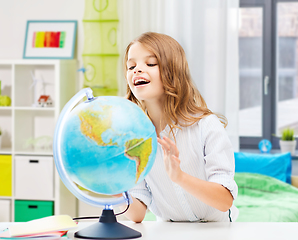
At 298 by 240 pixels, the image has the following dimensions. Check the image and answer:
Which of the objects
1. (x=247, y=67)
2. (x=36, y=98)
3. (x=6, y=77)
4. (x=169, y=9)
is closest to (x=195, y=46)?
(x=169, y=9)

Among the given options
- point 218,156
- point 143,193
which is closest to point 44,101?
point 143,193

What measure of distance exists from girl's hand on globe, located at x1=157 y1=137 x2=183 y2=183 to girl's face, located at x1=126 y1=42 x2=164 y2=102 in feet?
0.66

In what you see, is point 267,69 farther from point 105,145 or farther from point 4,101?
point 105,145

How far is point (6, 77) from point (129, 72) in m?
2.68

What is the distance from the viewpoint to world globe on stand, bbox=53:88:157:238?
825 millimetres

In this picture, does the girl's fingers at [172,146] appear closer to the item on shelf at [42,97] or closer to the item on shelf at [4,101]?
the item on shelf at [42,97]

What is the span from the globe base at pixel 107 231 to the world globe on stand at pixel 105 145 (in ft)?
0.34

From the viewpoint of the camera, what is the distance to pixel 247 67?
136 inches

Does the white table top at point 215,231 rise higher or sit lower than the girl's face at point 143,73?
lower

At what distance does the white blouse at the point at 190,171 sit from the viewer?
1114 mm

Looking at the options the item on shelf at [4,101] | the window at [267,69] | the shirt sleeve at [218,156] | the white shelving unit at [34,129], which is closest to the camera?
the shirt sleeve at [218,156]

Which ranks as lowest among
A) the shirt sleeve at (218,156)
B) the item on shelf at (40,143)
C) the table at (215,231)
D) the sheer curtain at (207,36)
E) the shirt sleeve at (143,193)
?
the table at (215,231)

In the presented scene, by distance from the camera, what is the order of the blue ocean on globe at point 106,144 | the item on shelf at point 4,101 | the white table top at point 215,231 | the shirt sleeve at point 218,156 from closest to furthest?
the blue ocean on globe at point 106,144 < the white table top at point 215,231 < the shirt sleeve at point 218,156 < the item on shelf at point 4,101

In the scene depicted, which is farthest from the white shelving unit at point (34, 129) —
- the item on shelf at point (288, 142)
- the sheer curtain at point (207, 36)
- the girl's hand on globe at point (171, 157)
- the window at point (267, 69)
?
the girl's hand on globe at point (171, 157)
